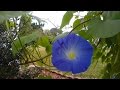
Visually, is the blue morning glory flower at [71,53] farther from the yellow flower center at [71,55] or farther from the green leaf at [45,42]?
the green leaf at [45,42]

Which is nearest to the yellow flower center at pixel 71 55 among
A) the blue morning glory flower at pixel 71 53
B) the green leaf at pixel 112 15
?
the blue morning glory flower at pixel 71 53

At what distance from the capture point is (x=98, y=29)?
0.52 metres

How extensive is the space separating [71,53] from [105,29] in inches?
3.4

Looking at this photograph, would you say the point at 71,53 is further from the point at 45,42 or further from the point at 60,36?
the point at 45,42

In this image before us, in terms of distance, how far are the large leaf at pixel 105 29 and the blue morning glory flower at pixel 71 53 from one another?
0.03 meters

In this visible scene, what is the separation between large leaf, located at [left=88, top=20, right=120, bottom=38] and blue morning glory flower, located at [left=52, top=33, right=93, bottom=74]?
34mm

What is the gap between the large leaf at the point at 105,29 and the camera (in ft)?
1.63

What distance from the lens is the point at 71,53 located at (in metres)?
0.54

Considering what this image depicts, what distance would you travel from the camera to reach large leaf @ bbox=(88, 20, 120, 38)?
50cm

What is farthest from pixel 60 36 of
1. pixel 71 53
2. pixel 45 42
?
pixel 45 42
